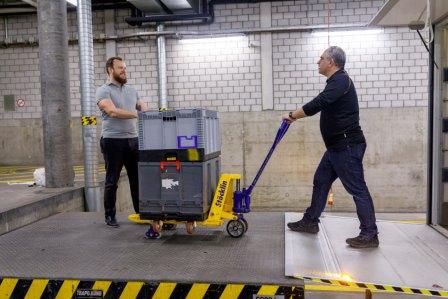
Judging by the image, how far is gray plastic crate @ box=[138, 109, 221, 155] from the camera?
3695 mm

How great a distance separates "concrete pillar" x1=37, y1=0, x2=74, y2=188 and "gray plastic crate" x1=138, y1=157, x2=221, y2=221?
10.7 feet

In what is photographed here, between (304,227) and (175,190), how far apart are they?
4.21 ft

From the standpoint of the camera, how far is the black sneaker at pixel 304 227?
13.3 feet

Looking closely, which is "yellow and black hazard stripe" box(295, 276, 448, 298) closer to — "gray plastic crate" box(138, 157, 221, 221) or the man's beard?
"gray plastic crate" box(138, 157, 221, 221)

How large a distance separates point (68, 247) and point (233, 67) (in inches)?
304

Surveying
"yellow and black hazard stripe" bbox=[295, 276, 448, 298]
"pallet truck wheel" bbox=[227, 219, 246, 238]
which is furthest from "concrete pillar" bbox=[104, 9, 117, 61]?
"yellow and black hazard stripe" bbox=[295, 276, 448, 298]

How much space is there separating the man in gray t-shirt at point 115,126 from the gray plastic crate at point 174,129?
1.77 ft

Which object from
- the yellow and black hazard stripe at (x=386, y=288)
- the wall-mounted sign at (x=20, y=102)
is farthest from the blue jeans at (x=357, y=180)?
the wall-mounted sign at (x=20, y=102)

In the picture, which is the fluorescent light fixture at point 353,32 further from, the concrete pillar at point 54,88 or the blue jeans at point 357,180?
the blue jeans at point 357,180

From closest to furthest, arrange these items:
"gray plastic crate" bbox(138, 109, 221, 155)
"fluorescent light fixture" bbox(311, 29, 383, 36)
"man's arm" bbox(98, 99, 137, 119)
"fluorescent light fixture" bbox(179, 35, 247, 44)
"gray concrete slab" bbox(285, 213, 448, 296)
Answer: "gray concrete slab" bbox(285, 213, 448, 296) < "gray plastic crate" bbox(138, 109, 221, 155) < "man's arm" bbox(98, 99, 137, 119) < "fluorescent light fixture" bbox(311, 29, 383, 36) < "fluorescent light fixture" bbox(179, 35, 247, 44)

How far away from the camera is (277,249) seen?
11.5ft

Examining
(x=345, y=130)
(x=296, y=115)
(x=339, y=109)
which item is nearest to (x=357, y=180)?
(x=345, y=130)

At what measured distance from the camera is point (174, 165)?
3.72 meters

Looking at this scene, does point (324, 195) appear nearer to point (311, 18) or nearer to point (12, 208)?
point (12, 208)
